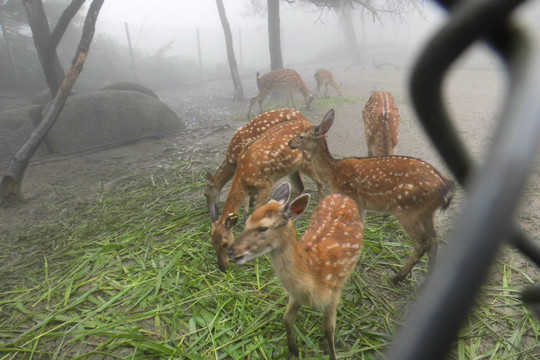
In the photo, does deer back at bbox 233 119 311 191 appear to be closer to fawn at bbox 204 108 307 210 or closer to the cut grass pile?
fawn at bbox 204 108 307 210

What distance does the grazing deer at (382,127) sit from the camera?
4.76 metres

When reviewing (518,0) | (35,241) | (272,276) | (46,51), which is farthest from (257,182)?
(46,51)

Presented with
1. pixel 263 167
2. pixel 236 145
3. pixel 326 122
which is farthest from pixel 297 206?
pixel 236 145

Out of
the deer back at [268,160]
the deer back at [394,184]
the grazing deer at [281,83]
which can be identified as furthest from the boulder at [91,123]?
the deer back at [394,184]

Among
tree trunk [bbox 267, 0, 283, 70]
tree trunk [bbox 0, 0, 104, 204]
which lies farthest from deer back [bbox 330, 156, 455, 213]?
tree trunk [bbox 267, 0, 283, 70]

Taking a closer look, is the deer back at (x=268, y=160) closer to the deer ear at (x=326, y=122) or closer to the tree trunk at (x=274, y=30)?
the deer ear at (x=326, y=122)

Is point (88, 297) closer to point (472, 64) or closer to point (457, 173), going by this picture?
point (457, 173)

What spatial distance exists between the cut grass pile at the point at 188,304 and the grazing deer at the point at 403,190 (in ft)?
1.29

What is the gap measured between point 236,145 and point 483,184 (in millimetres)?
4558

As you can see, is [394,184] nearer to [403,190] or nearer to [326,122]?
[403,190]

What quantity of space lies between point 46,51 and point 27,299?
19.5 feet

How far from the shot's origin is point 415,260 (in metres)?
2.99

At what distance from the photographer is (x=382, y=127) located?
4.87 meters

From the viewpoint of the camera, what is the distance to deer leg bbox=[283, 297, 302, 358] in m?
2.39
